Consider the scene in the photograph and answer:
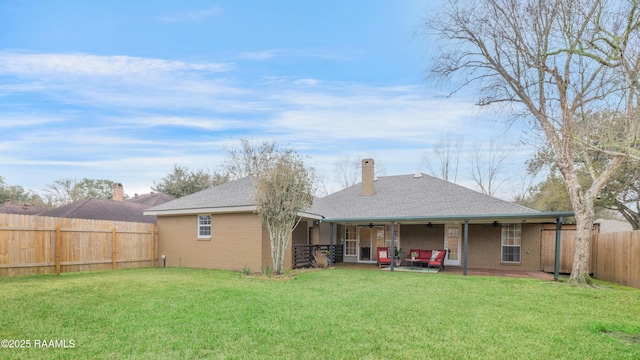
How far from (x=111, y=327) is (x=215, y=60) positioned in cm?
1015

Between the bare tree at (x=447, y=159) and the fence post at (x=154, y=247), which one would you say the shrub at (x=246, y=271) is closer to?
the fence post at (x=154, y=247)

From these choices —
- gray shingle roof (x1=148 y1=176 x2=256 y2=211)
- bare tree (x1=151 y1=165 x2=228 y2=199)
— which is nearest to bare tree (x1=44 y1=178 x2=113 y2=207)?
bare tree (x1=151 y1=165 x2=228 y2=199)

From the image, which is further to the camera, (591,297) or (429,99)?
(429,99)

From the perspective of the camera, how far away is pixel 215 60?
44.0 ft

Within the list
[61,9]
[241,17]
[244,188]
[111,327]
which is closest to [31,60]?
[61,9]

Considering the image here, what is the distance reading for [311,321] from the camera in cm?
620

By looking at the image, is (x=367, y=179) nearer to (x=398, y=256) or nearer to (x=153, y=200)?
(x=398, y=256)

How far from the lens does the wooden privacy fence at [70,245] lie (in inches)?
436

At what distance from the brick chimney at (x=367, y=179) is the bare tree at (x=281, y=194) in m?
7.75

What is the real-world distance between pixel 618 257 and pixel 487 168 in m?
20.2

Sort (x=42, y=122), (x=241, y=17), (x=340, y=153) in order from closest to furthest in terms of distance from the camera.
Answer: (x=241, y=17), (x=42, y=122), (x=340, y=153)

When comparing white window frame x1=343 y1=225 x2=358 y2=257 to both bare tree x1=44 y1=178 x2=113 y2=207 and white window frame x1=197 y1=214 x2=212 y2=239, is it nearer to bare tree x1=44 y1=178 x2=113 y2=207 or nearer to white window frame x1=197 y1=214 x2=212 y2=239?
white window frame x1=197 y1=214 x2=212 y2=239

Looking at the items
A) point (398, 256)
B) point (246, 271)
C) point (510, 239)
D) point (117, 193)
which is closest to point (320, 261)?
point (398, 256)

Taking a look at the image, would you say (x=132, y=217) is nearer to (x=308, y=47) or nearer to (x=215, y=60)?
(x=215, y=60)
